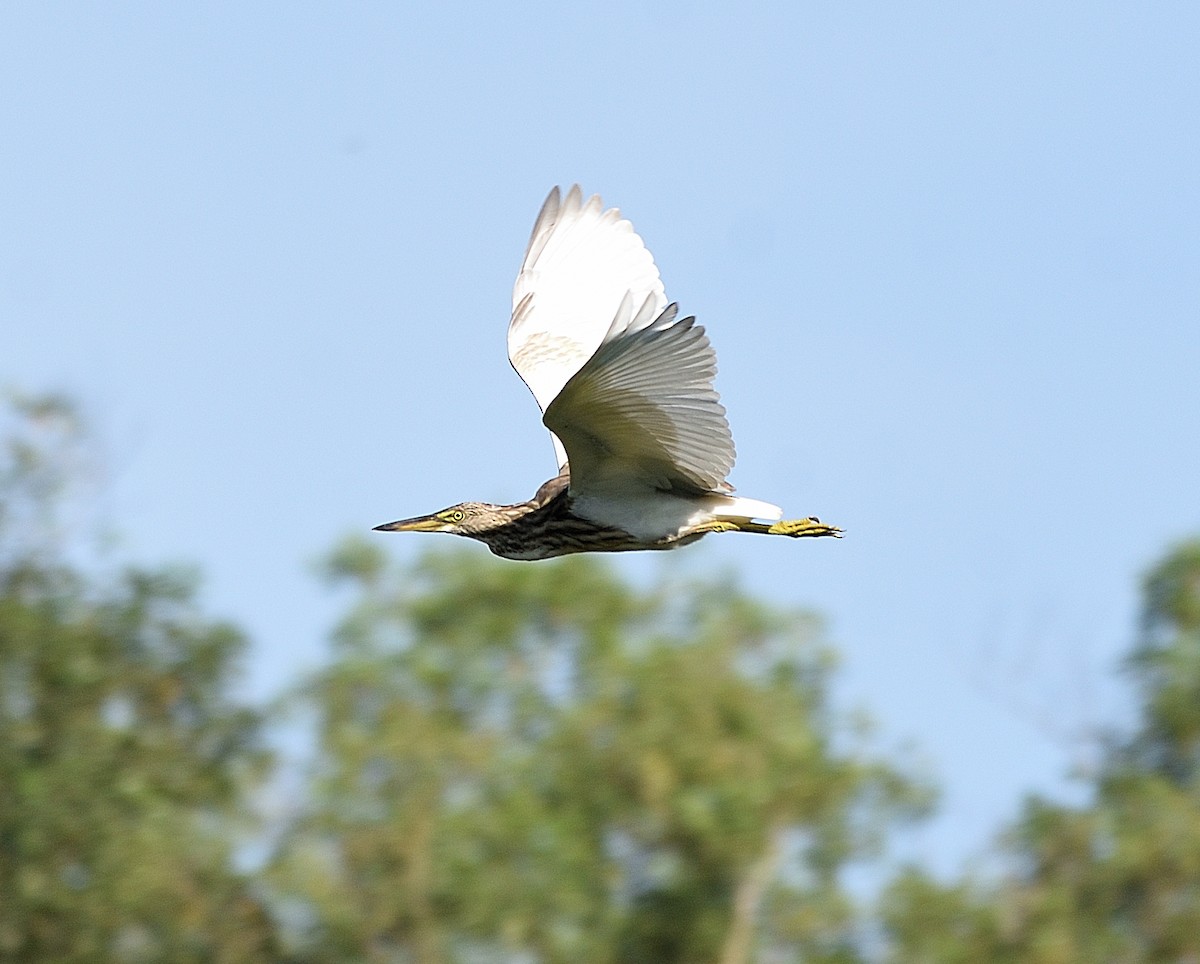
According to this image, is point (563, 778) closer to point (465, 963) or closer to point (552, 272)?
point (465, 963)

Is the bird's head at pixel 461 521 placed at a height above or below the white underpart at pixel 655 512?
above

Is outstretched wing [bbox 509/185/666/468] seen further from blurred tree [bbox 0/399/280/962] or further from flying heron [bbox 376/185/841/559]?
blurred tree [bbox 0/399/280/962]

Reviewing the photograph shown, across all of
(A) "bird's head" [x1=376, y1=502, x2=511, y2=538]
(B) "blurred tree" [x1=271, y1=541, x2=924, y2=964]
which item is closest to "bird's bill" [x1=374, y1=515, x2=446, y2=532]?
(A) "bird's head" [x1=376, y1=502, x2=511, y2=538]

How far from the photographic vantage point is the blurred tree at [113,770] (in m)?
17.7

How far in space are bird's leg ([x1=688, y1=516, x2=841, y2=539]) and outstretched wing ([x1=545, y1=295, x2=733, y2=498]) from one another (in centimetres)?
14

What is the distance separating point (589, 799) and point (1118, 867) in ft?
13.9

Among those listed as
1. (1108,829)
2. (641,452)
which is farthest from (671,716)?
(641,452)

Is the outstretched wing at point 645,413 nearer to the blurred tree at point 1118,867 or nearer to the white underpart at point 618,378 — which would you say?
the white underpart at point 618,378

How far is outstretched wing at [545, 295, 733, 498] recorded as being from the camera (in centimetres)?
734

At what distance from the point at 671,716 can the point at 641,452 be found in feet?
34.1

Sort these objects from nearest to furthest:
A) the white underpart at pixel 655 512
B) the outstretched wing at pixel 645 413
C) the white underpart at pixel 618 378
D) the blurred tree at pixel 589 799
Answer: the outstretched wing at pixel 645 413
the white underpart at pixel 618 378
the white underpart at pixel 655 512
the blurred tree at pixel 589 799

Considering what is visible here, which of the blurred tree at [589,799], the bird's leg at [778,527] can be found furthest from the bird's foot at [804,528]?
the blurred tree at [589,799]

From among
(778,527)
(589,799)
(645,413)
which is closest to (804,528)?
(778,527)

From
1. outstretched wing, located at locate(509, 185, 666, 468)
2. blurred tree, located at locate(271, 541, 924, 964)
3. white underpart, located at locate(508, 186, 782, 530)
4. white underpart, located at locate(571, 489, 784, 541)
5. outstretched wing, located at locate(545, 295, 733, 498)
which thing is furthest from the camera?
blurred tree, located at locate(271, 541, 924, 964)
